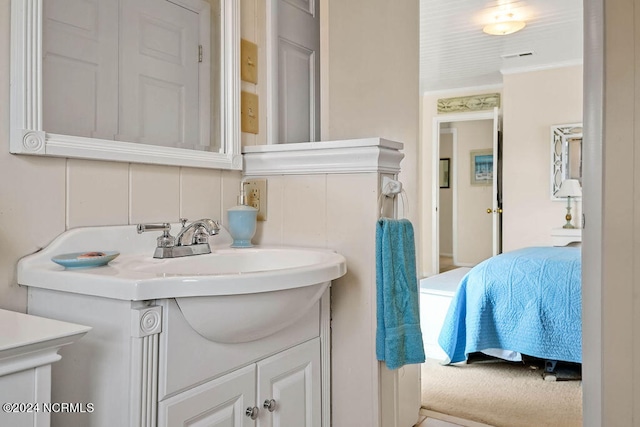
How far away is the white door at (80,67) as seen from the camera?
109 cm

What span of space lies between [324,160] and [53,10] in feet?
2.54

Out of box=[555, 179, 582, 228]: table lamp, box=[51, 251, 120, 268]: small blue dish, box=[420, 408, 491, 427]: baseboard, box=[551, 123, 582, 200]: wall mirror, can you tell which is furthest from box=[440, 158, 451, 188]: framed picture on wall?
box=[51, 251, 120, 268]: small blue dish

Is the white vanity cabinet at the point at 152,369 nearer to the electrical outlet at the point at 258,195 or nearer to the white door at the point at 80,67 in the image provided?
the white door at the point at 80,67

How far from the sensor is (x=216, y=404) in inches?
39.4

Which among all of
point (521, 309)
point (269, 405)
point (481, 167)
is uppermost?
point (481, 167)

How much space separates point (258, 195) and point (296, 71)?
2.08 ft

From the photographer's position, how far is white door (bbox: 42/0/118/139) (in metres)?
1.09

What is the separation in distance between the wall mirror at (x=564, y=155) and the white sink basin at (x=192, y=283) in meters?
4.44

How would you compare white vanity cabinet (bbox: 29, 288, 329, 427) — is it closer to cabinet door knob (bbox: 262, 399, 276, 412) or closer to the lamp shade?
cabinet door knob (bbox: 262, 399, 276, 412)

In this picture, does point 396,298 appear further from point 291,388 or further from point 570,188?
point 570,188

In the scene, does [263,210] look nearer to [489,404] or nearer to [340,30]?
[340,30]

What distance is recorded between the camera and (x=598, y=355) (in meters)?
1.64

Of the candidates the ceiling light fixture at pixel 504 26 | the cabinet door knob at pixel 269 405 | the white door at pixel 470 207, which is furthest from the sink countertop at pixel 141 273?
the white door at pixel 470 207

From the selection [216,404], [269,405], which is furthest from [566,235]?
[216,404]
